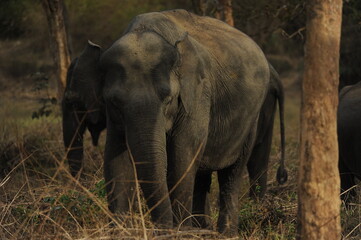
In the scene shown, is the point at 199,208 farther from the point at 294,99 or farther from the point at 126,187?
the point at 294,99

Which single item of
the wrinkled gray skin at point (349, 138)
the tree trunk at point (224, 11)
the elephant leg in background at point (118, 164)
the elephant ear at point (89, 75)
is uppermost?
the elephant ear at point (89, 75)

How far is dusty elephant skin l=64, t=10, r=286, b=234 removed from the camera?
5.75 m

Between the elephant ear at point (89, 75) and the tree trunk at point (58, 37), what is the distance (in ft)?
15.1

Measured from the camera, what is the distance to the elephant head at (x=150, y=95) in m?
5.72

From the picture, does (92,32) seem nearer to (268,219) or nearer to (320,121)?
(268,219)

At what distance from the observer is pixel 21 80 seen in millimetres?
20938

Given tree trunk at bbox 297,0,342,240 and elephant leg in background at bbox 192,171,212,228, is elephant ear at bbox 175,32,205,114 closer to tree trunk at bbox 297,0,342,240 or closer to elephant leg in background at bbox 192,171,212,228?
tree trunk at bbox 297,0,342,240

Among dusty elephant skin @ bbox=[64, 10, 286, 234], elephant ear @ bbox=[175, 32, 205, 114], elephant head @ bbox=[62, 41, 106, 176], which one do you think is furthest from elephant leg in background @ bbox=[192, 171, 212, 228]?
elephant ear @ bbox=[175, 32, 205, 114]

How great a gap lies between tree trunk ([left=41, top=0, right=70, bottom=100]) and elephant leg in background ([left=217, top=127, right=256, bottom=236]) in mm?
4670

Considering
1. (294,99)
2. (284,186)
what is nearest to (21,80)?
(294,99)

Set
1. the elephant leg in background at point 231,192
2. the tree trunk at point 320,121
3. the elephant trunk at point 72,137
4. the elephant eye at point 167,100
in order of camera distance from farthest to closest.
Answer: the elephant trunk at point 72,137, the elephant leg in background at point 231,192, the elephant eye at point 167,100, the tree trunk at point 320,121

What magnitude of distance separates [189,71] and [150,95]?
50 centimetres

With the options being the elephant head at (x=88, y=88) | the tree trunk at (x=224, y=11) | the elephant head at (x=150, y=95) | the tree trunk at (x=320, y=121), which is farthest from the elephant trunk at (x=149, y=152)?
the tree trunk at (x=224, y=11)

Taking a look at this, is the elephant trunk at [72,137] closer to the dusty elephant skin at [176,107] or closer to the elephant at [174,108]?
the dusty elephant skin at [176,107]
